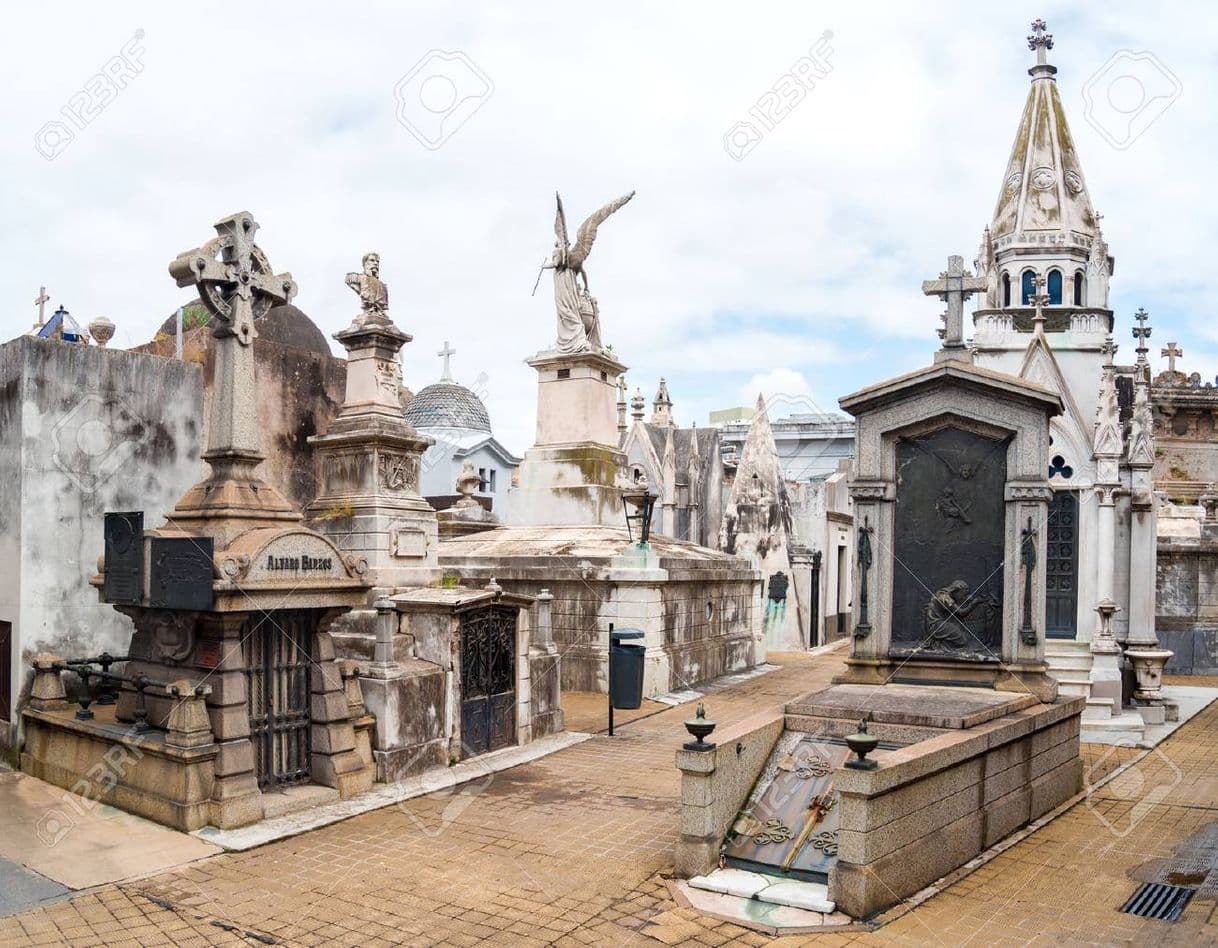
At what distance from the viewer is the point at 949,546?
9.97m

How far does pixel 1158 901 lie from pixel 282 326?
13739mm

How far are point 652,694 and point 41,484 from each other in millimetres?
8721

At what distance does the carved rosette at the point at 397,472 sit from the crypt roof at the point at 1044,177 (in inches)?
584

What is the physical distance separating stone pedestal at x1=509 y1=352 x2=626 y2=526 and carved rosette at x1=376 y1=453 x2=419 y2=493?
4887 millimetres

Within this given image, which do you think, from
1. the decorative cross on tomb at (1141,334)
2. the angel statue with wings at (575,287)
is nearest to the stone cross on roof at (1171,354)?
the decorative cross on tomb at (1141,334)

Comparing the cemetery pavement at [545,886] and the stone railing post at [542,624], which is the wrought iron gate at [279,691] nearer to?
the cemetery pavement at [545,886]

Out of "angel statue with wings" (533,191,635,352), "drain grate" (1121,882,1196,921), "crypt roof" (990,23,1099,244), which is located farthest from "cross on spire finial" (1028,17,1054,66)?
"drain grate" (1121,882,1196,921)

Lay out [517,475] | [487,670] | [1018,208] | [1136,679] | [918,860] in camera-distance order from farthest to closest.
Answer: [1018,208] < [517,475] < [1136,679] < [487,670] < [918,860]

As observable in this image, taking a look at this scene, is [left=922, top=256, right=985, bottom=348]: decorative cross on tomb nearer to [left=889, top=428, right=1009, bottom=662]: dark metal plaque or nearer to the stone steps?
[left=889, top=428, right=1009, bottom=662]: dark metal plaque

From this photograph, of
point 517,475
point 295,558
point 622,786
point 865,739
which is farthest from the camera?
point 517,475

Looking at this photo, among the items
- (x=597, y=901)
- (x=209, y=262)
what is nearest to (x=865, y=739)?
(x=597, y=901)

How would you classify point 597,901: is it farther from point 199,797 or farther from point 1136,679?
point 1136,679

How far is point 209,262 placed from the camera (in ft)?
29.5

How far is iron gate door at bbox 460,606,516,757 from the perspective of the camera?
Answer: 35.7 feet
